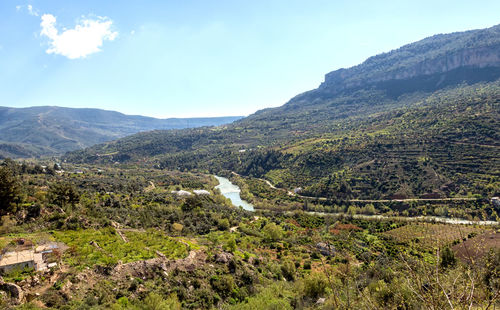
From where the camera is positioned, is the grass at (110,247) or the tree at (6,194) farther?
the tree at (6,194)

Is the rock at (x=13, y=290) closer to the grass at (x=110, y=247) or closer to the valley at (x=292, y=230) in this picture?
the valley at (x=292, y=230)

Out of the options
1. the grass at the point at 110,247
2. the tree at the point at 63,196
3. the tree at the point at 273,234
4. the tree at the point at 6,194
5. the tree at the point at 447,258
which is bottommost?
the tree at the point at 273,234

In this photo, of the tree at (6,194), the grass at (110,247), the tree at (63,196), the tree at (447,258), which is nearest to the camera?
the grass at (110,247)

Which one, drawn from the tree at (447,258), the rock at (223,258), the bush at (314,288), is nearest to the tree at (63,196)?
the rock at (223,258)

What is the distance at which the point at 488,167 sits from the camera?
6681 centimetres

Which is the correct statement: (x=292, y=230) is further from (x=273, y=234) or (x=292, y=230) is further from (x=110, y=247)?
(x=110, y=247)

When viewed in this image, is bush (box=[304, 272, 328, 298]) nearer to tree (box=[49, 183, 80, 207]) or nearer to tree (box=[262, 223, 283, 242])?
tree (box=[262, 223, 283, 242])

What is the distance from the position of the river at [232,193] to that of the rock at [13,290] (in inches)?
2522

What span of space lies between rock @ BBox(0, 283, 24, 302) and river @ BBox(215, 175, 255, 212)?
64054mm

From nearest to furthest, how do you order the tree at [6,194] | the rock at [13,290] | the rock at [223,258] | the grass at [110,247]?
1. the rock at [13,290]
2. the grass at [110,247]
3. the tree at [6,194]
4. the rock at [223,258]

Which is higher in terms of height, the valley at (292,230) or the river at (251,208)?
the valley at (292,230)

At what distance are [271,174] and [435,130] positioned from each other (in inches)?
2517

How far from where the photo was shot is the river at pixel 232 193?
80562 millimetres

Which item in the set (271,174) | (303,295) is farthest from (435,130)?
(303,295)
